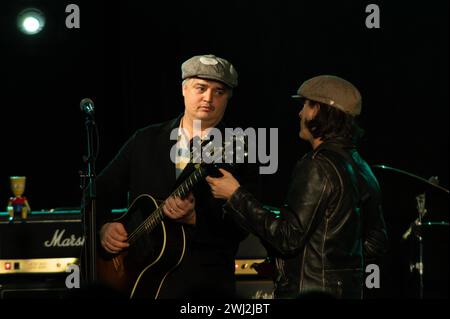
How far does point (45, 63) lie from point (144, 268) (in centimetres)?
336

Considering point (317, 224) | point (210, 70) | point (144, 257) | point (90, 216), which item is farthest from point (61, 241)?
point (317, 224)

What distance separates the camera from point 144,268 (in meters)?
4.16

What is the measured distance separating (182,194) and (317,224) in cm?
90

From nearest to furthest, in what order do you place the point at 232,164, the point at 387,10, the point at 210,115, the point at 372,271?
the point at 232,164
the point at 210,115
the point at 372,271
the point at 387,10

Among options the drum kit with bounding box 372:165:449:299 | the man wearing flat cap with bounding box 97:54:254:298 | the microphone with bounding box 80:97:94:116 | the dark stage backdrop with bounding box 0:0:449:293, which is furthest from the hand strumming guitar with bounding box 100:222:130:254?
the dark stage backdrop with bounding box 0:0:449:293

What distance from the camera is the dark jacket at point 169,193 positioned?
Answer: 4027mm

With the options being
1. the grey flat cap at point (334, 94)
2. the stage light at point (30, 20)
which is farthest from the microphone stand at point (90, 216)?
the stage light at point (30, 20)

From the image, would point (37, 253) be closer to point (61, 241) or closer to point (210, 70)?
point (61, 241)

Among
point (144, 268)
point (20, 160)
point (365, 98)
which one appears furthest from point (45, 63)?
point (144, 268)

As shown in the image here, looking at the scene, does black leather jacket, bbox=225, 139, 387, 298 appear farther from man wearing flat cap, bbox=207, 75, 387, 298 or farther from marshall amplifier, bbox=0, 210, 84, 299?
marshall amplifier, bbox=0, 210, 84, 299

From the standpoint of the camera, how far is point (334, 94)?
3.55 meters

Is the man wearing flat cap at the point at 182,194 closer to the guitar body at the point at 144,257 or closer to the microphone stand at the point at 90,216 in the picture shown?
the guitar body at the point at 144,257

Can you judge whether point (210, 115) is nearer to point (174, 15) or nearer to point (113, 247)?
point (113, 247)

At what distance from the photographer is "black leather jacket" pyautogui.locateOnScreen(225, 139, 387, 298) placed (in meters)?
3.36
